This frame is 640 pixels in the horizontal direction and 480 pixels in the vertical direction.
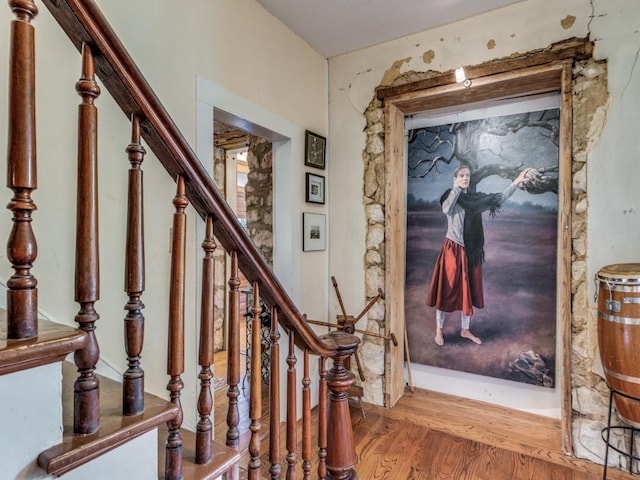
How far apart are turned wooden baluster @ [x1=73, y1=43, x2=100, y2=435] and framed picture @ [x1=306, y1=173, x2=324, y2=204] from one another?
2.11m

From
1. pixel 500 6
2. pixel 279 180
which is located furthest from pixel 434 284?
pixel 500 6

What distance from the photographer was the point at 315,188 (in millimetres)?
2840

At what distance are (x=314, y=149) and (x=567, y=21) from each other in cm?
181

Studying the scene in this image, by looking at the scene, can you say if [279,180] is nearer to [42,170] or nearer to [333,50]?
[333,50]

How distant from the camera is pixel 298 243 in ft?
8.66

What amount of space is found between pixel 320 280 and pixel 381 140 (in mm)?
1245

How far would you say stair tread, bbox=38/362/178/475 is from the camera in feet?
1.91

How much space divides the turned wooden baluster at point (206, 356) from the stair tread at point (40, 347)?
0.98ft

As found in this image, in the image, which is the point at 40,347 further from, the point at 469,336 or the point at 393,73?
the point at 469,336

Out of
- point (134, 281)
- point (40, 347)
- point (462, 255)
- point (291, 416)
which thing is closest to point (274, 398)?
point (291, 416)

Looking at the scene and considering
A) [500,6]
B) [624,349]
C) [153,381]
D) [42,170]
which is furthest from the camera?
[500,6]

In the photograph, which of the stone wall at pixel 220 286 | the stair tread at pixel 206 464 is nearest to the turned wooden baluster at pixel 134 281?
the stair tread at pixel 206 464

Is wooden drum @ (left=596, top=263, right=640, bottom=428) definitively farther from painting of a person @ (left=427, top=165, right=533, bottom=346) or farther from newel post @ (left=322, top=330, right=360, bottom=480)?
newel post @ (left=322, top=330, right=360, bottom=480)

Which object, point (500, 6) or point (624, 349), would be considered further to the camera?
point (500, 6)
